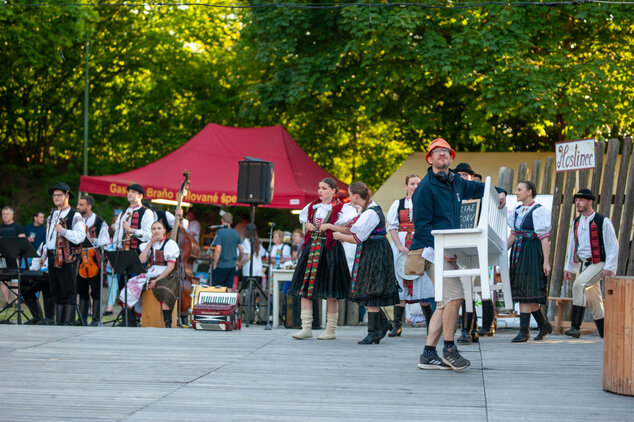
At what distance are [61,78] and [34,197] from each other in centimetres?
374

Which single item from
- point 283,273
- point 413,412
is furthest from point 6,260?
point 413,412

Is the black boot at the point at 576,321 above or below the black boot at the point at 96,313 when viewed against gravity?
above

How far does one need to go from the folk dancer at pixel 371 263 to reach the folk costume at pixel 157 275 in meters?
3.61

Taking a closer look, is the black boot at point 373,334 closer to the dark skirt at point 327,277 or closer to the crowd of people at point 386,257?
the crowd of people at point 386,257

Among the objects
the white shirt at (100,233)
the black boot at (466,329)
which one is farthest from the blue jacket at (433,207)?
the white shirt at (100,233)

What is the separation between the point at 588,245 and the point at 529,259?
0.95 m

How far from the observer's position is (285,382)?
6.13 meters

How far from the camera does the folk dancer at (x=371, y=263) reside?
29.4 feet

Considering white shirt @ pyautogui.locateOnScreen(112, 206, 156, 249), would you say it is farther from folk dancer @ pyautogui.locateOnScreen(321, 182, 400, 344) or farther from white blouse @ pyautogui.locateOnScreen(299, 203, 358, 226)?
folk dancer @ pyautogui.locateOnScreen(321, 182, 400, 344)

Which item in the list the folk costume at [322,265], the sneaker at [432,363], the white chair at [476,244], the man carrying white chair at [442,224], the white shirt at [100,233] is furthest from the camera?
the white shirt at [100,233]

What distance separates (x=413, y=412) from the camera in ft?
16.5

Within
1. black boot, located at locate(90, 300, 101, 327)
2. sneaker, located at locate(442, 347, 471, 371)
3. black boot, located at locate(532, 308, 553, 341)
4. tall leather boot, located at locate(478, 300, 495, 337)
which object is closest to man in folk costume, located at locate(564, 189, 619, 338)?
black boot, located at locate(532, 308, 553, 341)

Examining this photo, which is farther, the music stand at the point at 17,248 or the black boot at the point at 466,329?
the music stand at the point at 17,248

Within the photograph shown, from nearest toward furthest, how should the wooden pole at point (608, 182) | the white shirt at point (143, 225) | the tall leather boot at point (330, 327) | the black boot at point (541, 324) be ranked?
the tall leather boot at point (330, 327) → the black boot at point (541, 324) → the wooden pole at point (608, 182) → the white shirt at point (143, 225)
